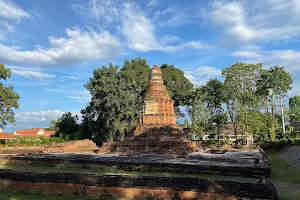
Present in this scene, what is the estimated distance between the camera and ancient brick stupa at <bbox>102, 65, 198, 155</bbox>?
1994 centimetres

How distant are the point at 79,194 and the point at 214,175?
17.0 feet

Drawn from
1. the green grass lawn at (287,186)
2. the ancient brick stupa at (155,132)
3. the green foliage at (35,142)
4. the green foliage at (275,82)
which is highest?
the green foliage at (275,82)

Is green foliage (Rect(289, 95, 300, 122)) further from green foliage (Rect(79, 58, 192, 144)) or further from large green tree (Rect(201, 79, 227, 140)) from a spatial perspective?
green foliage (Rect(79, 58, 192, 144))

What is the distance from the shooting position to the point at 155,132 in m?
21.7

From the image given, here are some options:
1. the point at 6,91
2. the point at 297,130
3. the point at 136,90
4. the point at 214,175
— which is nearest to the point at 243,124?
the point at 136,90

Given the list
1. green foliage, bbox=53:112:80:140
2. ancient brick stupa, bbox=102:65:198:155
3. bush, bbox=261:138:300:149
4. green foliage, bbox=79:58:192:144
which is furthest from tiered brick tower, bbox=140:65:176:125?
green foliage, bbox=53:112:80:140

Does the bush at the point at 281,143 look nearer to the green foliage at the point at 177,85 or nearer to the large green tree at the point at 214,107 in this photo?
the large green tree at the point at 214,107

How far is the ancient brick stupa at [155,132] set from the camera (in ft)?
65.4

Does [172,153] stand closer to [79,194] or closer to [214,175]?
[214,175]

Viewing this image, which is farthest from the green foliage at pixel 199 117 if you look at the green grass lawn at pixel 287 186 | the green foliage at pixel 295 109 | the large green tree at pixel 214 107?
the green foliage at pixel 295 109

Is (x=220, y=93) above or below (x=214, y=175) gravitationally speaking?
above

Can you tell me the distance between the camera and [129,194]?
6758 millimetres

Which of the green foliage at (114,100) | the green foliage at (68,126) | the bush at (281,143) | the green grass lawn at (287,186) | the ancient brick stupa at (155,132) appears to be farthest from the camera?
the green foliage at (68,126)

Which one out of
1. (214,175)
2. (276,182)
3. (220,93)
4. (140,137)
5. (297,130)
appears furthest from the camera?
(297,130)
